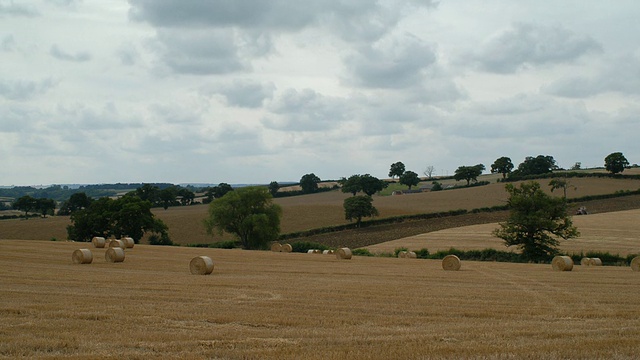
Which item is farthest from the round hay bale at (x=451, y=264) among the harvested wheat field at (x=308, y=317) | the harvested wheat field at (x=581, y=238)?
the harvested wheat field at (x=581, y=238)

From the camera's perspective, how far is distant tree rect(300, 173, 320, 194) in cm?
14212

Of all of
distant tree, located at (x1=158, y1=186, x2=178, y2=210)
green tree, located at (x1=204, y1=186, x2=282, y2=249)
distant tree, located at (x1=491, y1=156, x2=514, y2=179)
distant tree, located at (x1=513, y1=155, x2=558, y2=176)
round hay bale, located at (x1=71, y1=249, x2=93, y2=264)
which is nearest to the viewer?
round hay bale, located at (x1=71, y1=249, x2=93, y2=264)

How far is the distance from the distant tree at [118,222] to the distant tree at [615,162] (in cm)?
8388

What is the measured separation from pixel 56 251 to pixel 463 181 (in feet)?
405

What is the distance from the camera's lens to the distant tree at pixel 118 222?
6919cm

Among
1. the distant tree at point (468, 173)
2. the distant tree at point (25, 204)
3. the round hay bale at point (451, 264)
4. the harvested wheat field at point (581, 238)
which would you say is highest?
the distant tree at point (468, 173)

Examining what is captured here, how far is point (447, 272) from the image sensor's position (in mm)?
28250

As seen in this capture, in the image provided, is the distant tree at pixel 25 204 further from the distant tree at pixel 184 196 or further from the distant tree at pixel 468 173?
the distant tree at pixel 468 173

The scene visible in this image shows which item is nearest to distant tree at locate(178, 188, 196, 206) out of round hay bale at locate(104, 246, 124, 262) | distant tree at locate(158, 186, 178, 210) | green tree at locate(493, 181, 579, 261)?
distant tree at locate(158, 186, 178, 210)

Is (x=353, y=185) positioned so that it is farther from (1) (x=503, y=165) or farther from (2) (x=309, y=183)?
(1) (x=503, y=165)

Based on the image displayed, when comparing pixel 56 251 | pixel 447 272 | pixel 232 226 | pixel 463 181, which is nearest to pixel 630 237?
pixel 447 272

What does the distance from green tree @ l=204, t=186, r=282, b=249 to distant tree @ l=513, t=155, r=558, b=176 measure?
80109mm

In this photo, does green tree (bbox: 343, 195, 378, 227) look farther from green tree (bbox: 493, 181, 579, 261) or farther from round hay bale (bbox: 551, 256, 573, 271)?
round hay bale (bbox: 551, 256, 573, 271)

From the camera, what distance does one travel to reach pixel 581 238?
5666 centimetres
